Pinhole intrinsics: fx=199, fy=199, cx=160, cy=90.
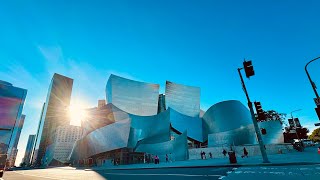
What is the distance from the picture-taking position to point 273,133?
153 feet

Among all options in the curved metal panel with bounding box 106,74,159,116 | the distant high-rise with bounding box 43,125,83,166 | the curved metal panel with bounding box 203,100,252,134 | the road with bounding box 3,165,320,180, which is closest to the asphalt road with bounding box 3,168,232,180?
the road with bounding box 3,165,320,180

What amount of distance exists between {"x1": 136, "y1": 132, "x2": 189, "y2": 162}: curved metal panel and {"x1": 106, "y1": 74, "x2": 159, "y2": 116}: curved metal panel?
26.0 m

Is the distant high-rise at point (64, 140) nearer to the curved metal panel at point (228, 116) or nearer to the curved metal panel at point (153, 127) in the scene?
the curved metal panel at point (153, 127)

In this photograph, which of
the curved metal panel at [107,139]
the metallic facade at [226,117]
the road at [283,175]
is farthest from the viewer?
the metallic facade at [226,117]

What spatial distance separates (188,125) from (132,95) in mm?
25724

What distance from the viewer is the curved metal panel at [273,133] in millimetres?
45997

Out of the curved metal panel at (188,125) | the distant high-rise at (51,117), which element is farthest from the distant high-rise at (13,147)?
the curved metal panel at (188,125)

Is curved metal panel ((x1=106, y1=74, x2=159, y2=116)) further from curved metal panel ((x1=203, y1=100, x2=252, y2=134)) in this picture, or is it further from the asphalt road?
the asphalt road

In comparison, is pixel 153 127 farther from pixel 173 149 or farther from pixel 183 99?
pixel 173 149

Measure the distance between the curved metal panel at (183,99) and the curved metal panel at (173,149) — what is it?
3079 centimetres

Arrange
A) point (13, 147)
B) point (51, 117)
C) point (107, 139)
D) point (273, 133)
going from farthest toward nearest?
1. point (51, 117)
2. point (13, 147)
3. point (107, 139)
4. point (273, 133)

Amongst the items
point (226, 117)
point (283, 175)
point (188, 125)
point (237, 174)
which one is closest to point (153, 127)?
point (188, 125)

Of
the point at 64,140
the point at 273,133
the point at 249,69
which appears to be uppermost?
the point at 64,140

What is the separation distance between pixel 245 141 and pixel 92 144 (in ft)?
143
